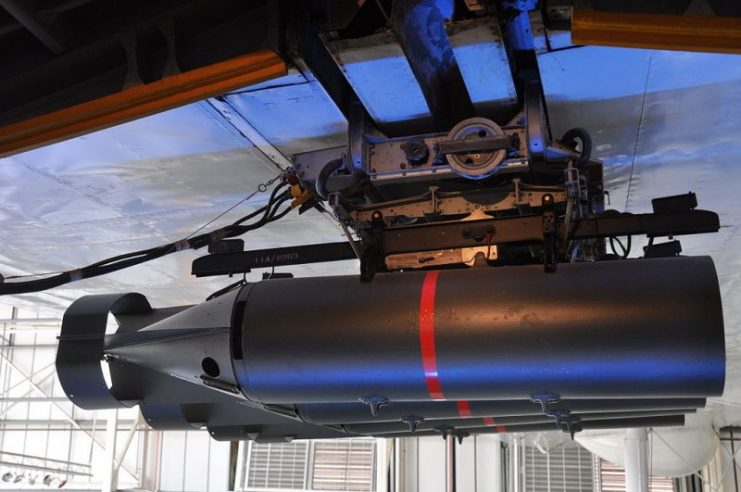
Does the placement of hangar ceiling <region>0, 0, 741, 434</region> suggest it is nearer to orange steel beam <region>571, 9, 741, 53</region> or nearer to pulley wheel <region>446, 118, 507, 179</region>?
pulley wheel <region>446, 118, 507, 179</region>

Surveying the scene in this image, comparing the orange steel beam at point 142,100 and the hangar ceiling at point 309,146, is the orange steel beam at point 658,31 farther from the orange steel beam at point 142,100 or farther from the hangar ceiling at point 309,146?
the orange steel beam at point 142,100

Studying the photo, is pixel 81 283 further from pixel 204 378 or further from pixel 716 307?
pixel 716 307

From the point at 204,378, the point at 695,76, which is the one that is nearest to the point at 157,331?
the point at 204,378

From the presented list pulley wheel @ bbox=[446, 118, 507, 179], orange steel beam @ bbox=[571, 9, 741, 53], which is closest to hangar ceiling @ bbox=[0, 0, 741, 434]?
pulley wheel @ bbox=[446, 118, 507, 179]

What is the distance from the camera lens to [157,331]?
3475 mm

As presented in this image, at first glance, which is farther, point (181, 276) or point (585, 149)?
point (181, 276)

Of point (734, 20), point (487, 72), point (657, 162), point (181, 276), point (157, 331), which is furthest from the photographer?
point (181, 276)

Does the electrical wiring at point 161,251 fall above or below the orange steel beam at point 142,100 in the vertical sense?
below

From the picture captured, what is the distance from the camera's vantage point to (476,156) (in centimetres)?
302

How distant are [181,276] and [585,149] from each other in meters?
4.13

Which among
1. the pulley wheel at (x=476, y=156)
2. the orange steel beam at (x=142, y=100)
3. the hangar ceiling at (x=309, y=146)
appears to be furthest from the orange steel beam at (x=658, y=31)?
the orange steel beam at (x=142, y=100)

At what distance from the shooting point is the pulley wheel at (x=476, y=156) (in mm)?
2967

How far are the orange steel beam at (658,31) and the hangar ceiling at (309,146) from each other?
31 centimetres

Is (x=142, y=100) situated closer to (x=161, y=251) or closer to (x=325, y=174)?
(x=325, y=174)
